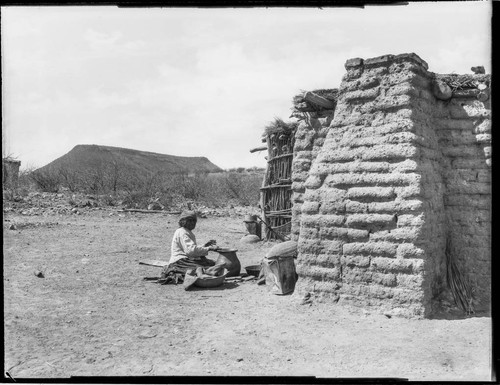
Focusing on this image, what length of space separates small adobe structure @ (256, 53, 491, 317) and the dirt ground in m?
0.39

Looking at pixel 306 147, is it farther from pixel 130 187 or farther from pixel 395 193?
pixel 130 187

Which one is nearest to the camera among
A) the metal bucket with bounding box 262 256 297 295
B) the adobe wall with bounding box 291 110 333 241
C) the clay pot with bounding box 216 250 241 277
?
the metal bucket with bounding box 262 256 297 295

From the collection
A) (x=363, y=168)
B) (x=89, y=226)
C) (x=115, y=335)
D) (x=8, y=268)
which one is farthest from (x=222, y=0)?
(x=89, y=226)

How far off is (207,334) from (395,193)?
2.53 metres

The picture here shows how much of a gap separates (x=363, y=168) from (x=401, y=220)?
74 cm

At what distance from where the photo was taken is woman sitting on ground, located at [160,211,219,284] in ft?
22.4

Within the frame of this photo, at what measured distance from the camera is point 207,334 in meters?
4.50

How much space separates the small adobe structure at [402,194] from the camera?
472cm

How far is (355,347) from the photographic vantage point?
4.03 m

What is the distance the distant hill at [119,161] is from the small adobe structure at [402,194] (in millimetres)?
16129

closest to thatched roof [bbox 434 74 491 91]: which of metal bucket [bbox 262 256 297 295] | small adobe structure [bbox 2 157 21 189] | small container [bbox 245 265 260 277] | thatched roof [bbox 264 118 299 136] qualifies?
metal bucket [bbox 262 256 297 295]

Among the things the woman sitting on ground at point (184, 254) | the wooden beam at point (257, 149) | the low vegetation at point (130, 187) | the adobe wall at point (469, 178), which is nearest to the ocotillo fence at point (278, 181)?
the wooden beam at point (257, 149)

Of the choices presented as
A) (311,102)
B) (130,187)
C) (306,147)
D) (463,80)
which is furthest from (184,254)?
(130,187)

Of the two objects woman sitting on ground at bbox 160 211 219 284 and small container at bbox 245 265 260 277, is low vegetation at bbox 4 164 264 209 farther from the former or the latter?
small container at bbox 245 265 260 277
